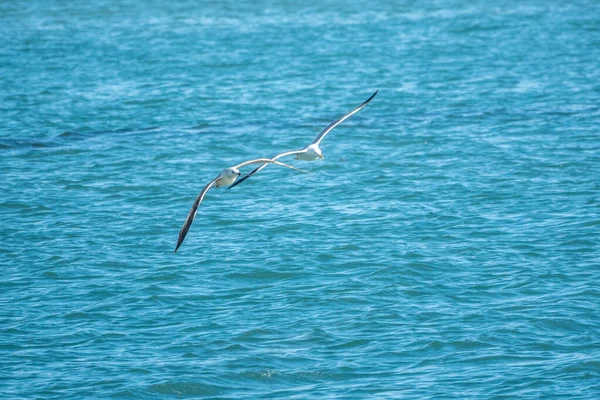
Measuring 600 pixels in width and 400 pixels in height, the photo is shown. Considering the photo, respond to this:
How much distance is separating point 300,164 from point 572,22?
96.8 feet

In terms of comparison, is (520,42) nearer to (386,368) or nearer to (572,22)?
(572,22)

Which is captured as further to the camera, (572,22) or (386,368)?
(572,22)

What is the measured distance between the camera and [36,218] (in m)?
23.5

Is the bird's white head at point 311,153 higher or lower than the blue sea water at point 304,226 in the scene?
higher

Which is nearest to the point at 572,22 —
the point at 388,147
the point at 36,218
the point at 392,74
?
the point at 392,74

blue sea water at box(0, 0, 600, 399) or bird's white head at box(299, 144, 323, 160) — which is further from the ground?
bird's white head at box(299, 144, 323, 160)

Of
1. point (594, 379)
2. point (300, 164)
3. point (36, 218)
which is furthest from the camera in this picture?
point (300, 164)

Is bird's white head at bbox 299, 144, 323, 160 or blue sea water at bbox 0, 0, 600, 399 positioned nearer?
blue sea water at bbox 0, 0, 600, 399

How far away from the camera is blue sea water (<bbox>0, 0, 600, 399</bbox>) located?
15.6m

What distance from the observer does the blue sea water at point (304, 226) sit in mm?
15562

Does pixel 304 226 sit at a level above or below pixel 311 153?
below

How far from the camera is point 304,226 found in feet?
74.1

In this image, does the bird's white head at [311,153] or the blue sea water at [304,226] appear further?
the bird's white head at [311,153]

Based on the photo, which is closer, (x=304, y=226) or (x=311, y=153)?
(x=311, y=153)
